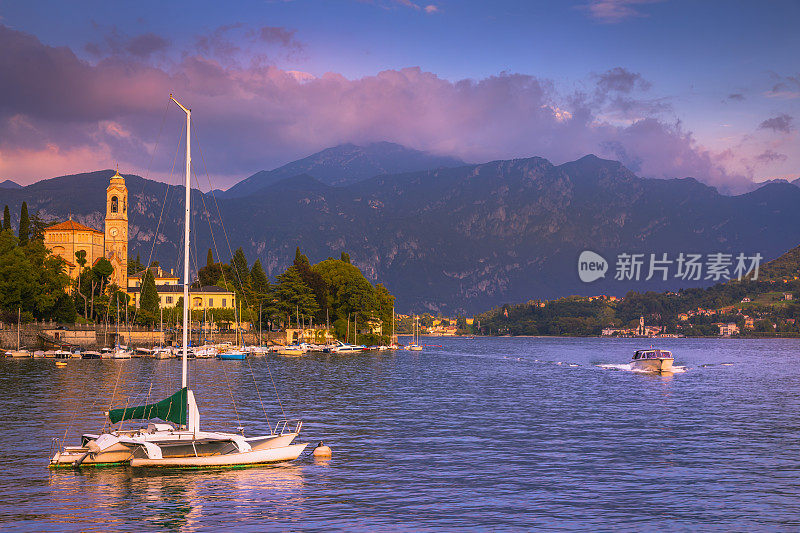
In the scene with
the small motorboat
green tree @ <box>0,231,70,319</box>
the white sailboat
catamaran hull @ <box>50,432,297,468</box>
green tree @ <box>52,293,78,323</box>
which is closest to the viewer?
the white sailboat

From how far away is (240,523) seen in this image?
29781 millimetres

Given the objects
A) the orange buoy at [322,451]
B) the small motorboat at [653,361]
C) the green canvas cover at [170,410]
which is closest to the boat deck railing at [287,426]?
the orange buoy at [322,451]

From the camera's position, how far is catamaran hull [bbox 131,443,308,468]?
38562 millimetres

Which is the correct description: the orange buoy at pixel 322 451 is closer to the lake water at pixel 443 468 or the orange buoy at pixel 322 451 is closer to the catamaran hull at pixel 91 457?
the lake water at pixel 443 468

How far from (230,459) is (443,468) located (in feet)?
37.0

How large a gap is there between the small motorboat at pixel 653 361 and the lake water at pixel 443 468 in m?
38.8

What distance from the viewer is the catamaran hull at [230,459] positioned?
3856 cm

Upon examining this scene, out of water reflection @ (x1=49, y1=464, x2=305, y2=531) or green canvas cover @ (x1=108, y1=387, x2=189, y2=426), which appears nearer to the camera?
water reflection @ (x1=49, y1=464, x2=305, y2=531)

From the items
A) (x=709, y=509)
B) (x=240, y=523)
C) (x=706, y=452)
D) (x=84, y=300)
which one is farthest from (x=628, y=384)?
(x=84, y=300)

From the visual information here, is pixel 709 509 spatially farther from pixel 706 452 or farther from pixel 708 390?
pixel 708 390

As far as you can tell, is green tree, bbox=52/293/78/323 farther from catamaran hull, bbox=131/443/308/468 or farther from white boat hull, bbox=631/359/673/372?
catamaran hull, bbox=131/443/308/468

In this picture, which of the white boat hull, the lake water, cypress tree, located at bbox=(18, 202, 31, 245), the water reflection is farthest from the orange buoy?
cypress tree, located at bbox=(18, 202, 31, 245)

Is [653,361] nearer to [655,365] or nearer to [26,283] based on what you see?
[655,365]

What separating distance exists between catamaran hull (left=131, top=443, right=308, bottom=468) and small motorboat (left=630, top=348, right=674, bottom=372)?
329ft
